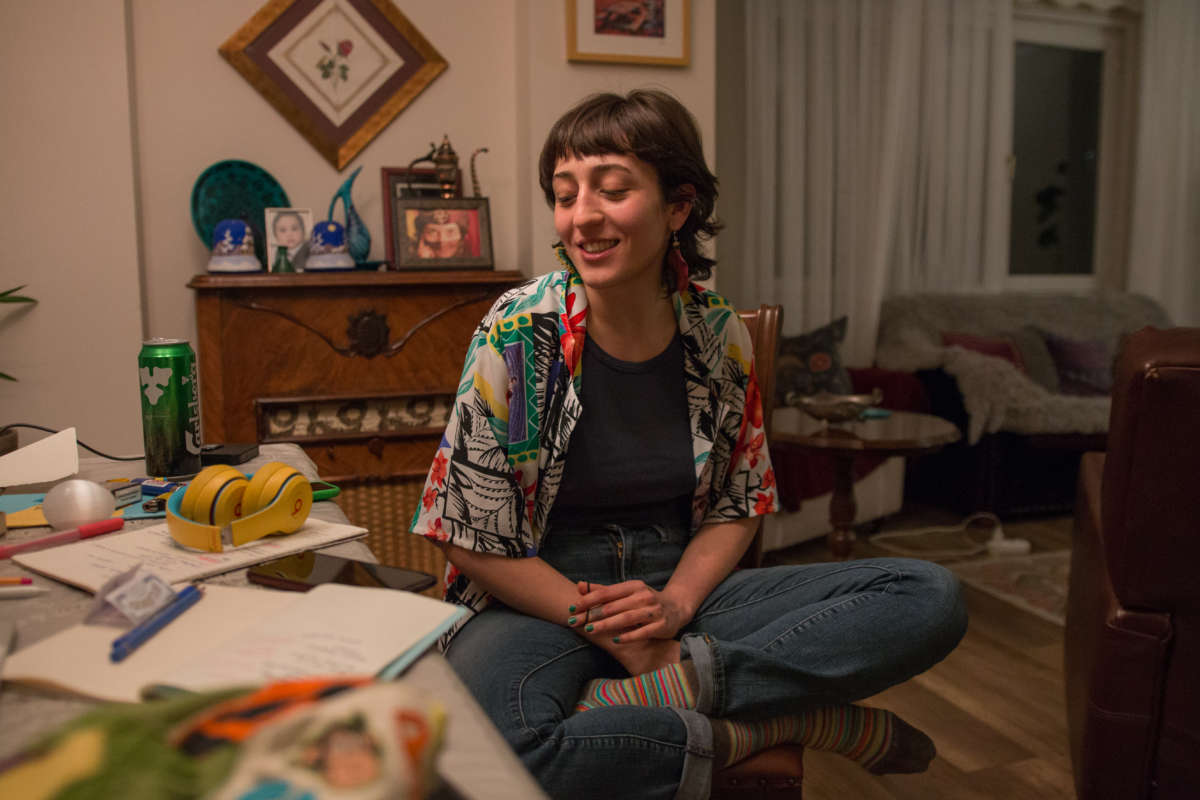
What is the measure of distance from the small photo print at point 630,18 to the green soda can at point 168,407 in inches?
78.5

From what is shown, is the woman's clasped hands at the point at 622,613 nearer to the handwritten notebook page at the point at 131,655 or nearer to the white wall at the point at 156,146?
the handwritten notebook page at the point at 131,655

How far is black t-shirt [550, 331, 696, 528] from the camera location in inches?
47.5

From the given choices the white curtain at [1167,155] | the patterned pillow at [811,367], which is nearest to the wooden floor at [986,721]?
the patterned pillow at [811,367]

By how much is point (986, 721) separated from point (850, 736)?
1.10 m

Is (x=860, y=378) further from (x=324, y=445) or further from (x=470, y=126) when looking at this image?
(x=324, y=445)

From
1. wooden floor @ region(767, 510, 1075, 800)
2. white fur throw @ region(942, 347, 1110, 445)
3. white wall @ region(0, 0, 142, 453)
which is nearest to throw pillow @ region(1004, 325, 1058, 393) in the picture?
white fur throw @ region(942, 347, 1110, 445)

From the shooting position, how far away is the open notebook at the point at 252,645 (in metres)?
0.53

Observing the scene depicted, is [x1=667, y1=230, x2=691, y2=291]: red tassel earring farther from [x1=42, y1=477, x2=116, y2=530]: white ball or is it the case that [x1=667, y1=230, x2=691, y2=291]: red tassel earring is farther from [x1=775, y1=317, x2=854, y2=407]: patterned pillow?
[x1=775, y1=317, x2=854, y2=407]: patterned pillow

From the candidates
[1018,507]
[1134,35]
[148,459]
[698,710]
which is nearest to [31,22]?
[148,459]

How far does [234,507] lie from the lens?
0.83 metres

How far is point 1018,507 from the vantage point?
11.6 feet

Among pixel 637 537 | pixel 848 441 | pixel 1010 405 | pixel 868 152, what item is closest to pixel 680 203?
pixel 637 537

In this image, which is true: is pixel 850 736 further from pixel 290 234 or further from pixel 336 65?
pixel 336 65

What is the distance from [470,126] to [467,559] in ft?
7.05
